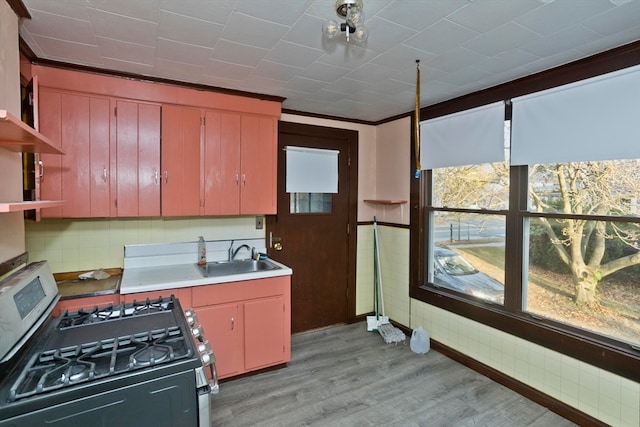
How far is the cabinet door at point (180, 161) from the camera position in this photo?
2.61 metres

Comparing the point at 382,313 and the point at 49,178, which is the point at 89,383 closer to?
the point at 49,178

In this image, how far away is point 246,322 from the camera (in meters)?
2.68

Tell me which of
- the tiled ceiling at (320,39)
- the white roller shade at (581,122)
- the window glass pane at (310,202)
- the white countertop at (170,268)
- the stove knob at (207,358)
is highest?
the tiled ceiling at (320,39)

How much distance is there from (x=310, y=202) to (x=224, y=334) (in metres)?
1.64

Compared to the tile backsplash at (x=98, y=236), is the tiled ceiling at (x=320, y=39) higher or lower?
higher

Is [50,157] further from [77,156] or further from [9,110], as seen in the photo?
[9,110]

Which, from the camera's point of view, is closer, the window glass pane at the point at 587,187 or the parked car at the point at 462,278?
the window glass pane at the point at 587,187

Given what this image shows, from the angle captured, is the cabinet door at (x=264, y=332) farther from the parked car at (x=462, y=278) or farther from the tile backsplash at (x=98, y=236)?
the parked car at (x=462, y=278)

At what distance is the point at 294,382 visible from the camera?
2688 mm

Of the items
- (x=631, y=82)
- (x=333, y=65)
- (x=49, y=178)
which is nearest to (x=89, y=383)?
(x=49, y=178)

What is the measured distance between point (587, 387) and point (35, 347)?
308 centimetres

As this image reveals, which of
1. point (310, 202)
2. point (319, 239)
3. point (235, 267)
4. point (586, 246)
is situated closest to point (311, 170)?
point (310, 202)

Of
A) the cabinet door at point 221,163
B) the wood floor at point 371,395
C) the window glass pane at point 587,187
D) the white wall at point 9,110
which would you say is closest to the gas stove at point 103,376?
the white wall at point 9,110

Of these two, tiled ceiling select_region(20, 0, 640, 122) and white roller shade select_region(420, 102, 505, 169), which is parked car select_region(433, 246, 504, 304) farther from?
tiled ceiling select_region(20, 0, 640, 122)
